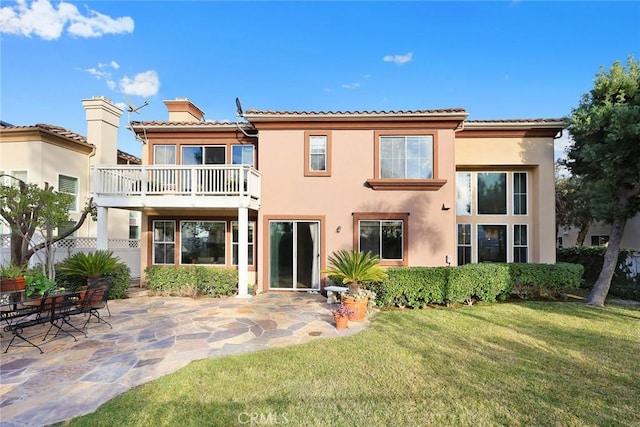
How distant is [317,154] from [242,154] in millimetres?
2938

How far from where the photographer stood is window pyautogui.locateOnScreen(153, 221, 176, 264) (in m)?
11.8

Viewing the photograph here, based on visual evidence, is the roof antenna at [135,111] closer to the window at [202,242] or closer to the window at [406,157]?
the window at [202,242]

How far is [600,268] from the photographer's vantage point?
39.1ft

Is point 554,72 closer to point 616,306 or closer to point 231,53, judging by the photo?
point 616,306

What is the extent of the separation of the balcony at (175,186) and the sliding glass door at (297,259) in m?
1.64

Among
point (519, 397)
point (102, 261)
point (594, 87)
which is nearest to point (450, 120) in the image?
point (594, 87)

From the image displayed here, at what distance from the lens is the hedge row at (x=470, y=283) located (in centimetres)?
873

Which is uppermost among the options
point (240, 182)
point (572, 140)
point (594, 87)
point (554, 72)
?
point (554, 72)

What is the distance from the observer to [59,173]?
1298 centimetres

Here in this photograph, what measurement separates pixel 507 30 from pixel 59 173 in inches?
715

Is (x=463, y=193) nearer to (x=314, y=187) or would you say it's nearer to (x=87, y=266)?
(x=314, y=187)

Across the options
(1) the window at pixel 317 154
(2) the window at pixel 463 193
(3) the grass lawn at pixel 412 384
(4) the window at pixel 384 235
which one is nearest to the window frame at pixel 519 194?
(2) the window at pixel 463 193

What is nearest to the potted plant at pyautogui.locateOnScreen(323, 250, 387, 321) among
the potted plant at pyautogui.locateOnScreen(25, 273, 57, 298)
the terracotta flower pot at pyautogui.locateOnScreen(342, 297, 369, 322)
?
the terracotta flower pot at pyautogui.locateOnScreen(342, 297, 369, 322)

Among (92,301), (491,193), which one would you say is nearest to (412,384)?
(92,301)
